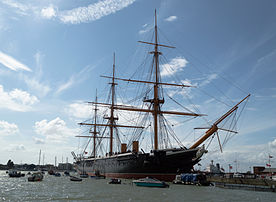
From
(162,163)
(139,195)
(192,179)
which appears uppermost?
(162,163)

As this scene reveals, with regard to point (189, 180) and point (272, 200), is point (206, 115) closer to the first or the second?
point (189, 180)

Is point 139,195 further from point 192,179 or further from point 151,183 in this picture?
point 192,179

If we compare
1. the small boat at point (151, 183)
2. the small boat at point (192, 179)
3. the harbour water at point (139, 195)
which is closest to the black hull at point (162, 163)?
the small boat at point (192, 179)

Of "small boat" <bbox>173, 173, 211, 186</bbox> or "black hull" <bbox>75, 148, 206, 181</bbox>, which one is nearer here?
"small boat" <bbox>173, 173, 211, 186</bbox>

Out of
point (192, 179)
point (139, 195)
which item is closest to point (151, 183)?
point (192, 179)

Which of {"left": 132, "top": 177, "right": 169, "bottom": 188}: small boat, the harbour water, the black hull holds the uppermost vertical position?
the black hull

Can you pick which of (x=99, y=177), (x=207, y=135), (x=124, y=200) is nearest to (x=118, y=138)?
(x=99, y=177)

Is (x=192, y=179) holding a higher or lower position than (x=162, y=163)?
lower

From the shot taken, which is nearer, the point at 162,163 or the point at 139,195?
the point at 139,195

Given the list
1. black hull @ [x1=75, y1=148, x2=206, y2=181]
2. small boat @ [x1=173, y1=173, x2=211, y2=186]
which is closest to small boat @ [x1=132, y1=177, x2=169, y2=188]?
small boat @ [x1=173, y1=173, x2=211, y2=186]

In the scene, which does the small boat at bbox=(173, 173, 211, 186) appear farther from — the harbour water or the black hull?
the harbour water

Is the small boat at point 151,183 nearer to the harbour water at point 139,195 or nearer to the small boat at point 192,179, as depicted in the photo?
the harbour water at point 139,195

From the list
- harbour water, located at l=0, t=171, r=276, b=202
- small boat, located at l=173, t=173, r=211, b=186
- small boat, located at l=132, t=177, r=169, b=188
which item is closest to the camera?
harbour water, located at l=0, t=171, r=276, b=202

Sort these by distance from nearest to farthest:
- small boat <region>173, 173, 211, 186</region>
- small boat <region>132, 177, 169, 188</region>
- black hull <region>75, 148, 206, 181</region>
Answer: small boat <region>132, 177, 169, 188</region> → small boat <region>173, 173, 211, 186</region> → black hull <region>75, 148, 206, 181</region>
